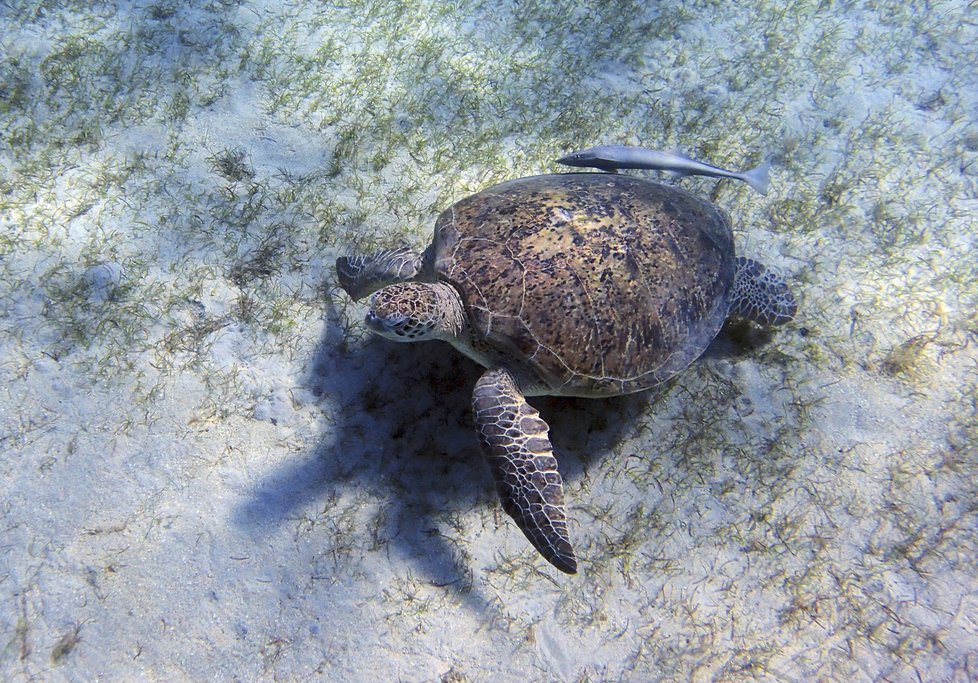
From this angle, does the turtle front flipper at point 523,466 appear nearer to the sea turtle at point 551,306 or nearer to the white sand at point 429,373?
the sea turtle at point 551,306

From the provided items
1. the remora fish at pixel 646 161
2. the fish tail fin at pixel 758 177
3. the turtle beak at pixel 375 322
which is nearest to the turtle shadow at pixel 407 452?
the turtle beak at pixel 375 322

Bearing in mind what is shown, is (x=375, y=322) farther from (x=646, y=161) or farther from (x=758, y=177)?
(x=758, y=177)

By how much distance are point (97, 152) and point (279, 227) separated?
1483mm

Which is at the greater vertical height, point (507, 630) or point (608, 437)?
point (608, 437)

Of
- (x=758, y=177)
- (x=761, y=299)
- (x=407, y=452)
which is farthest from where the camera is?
(x=758, y=177)

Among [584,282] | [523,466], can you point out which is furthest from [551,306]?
[523,466]

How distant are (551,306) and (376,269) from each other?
112cm

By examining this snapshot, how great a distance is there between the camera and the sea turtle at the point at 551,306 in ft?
7.74

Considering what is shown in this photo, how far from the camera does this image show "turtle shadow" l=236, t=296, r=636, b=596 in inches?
102

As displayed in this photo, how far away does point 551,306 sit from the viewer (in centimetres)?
239

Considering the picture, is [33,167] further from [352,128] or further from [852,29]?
[852,29]

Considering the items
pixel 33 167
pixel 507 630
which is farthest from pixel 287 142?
pixel 507 630

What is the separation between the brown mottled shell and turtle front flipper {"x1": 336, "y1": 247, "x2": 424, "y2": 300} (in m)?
0.24

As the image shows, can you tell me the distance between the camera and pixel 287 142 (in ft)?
11.8
